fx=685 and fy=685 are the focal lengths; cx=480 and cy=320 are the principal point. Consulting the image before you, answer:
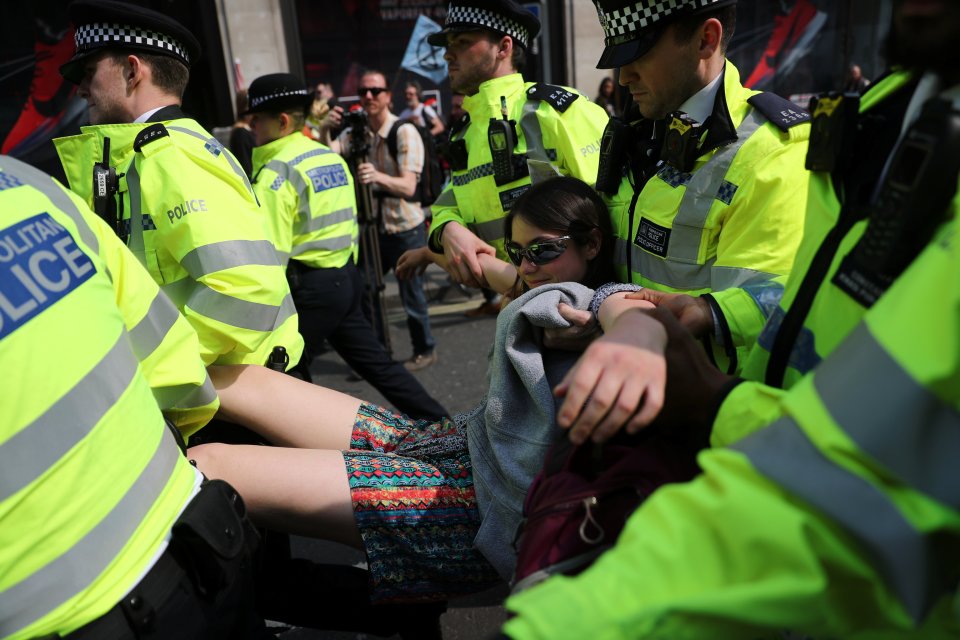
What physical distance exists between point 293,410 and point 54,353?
96 cm

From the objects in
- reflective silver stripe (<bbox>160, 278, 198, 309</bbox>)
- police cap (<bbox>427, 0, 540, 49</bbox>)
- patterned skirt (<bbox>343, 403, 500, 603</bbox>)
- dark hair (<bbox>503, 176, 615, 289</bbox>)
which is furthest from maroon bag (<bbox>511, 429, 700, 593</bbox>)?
police cap (<bbox>427, 0, 540, 49</bbox>)

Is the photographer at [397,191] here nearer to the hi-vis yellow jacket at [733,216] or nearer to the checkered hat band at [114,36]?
the checkered hat band at [114,36]

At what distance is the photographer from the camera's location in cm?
504

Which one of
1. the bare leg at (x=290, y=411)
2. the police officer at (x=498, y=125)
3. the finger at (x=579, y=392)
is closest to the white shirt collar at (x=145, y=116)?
the bare leg at (x=290, y=411)

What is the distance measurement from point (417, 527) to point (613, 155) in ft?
3.72

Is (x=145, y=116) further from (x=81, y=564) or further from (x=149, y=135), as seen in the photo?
(x=81, y=564)

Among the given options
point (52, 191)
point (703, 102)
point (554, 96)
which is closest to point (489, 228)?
point (554, 96)

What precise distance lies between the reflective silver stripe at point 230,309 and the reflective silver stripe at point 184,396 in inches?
19.0

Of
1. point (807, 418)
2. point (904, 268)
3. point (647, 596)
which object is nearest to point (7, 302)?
point (647, 596)

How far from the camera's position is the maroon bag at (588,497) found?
3.37 ft

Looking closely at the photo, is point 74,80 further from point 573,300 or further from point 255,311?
point 573,300

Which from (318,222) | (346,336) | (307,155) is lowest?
(346,336)

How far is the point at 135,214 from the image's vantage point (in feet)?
7.13

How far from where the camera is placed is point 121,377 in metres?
1.20
